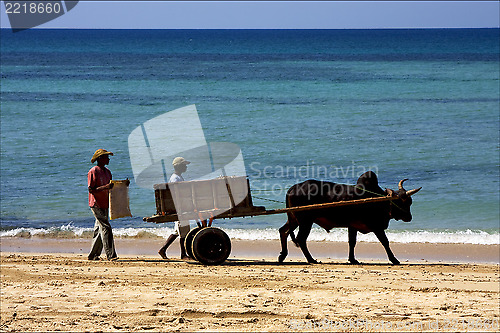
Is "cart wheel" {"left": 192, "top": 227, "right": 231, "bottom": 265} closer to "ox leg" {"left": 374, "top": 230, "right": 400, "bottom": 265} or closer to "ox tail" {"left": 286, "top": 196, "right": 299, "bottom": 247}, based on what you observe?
"ox tail" {"left": 286, "top": 196, "right": 299, "bottom": 247}

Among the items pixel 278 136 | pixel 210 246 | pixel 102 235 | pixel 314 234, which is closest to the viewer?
pixel 210 246

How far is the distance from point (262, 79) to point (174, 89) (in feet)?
25.7

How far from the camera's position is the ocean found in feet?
51.9

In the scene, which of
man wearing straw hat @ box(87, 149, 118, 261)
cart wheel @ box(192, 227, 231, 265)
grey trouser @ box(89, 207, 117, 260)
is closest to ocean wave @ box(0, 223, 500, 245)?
grey trouser @ box(89, 207, 117, 260)

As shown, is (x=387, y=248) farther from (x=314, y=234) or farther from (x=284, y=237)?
(x=314, y=234)

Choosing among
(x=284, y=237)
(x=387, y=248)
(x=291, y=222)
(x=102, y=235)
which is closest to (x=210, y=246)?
(x=284, y=237)

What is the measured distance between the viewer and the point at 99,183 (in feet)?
35.4

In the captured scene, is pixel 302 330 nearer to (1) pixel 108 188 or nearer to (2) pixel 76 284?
(2) pixel 76 284

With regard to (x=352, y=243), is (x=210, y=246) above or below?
above

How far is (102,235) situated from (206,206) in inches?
71.4

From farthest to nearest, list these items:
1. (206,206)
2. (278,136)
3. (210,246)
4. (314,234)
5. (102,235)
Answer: (278,136) < (314,234) < (102,235) < (210,246) < (206,206)

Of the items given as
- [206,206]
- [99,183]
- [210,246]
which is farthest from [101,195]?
[210,246]

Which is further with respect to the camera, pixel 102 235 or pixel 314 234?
pixel 314 234

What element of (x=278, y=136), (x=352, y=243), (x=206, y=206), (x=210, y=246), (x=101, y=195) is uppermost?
(x=101, y=195)
